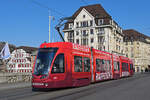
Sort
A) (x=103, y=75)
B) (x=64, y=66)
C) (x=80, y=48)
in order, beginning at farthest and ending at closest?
(x=103, y=75), (x=80, y=48), (x=64, y=66)

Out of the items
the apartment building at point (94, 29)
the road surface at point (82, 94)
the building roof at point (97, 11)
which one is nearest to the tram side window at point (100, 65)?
the road surface at point (82, 94)

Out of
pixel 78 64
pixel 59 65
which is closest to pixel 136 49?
pixel 78 64

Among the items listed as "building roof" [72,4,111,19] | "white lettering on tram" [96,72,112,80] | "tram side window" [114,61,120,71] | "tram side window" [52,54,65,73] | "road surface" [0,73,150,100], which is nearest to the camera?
"road surface" [0,73,150,100]

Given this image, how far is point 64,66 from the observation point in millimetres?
14680

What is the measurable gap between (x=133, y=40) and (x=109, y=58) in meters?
68.4

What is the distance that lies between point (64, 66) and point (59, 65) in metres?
0.47

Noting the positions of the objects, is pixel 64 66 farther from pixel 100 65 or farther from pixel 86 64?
pixel 100 65

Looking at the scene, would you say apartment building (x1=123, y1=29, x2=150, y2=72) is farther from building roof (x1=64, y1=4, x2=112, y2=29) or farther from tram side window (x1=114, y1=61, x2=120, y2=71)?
tram side window (x1=114, y1=61, x2=120, y2=71)

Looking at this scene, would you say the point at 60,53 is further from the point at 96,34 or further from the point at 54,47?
the point at 96,34

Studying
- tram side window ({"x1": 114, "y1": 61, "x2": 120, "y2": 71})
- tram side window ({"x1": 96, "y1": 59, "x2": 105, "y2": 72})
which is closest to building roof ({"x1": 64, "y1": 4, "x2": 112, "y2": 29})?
tram side window ({"x1": 114, "y1": 61, "x2": 120, "y2": 71})

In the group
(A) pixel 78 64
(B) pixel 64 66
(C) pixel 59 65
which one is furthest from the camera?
(A) pixel 78 64

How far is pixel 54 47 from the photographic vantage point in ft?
48.1

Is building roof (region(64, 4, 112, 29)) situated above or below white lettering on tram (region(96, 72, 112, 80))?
above

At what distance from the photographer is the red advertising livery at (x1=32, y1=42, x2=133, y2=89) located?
1374 cm
